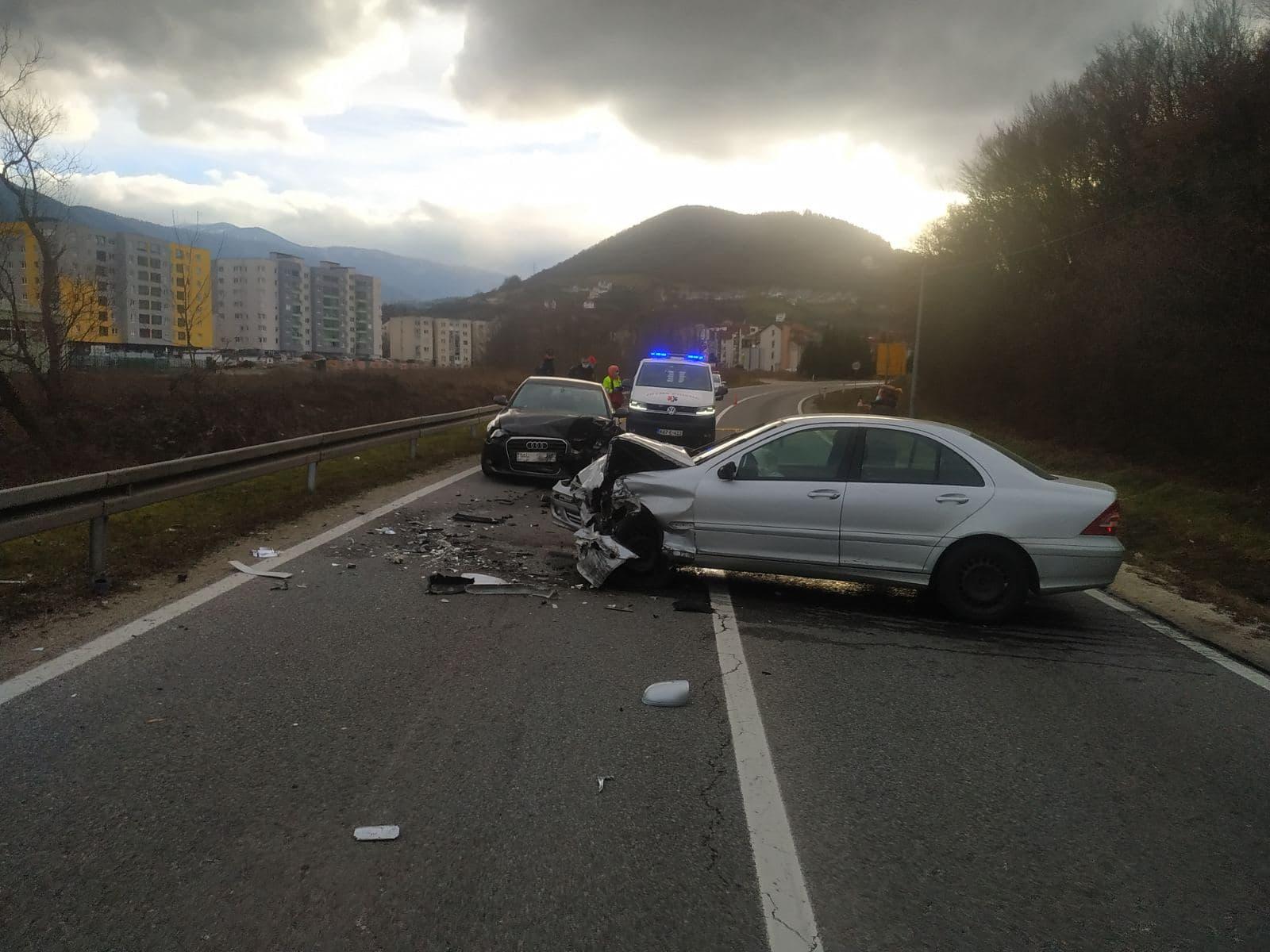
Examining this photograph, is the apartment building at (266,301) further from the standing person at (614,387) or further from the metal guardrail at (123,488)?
the metal guardrail at (123,488)

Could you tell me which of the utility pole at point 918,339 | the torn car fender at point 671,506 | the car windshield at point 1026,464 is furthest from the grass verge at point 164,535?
the utility pole at point 918,339

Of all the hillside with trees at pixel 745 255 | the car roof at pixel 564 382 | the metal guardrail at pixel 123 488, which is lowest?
the metal guardrail at pixel 123 488

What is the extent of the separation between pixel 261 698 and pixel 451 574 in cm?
300

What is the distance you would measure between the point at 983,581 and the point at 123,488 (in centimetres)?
676

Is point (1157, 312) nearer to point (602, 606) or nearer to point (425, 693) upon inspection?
point (602, 606)

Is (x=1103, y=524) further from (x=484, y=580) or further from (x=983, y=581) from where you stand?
(x=484, y=580)

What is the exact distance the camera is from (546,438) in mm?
13617

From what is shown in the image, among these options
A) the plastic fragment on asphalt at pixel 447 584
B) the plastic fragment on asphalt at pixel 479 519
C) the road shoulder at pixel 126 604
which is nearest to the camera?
the road shoulder at pixel 126 604

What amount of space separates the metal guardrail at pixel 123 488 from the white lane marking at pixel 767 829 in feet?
15.5

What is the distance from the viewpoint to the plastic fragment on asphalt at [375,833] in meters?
3.45

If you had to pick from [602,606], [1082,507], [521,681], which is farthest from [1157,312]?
[521,681]

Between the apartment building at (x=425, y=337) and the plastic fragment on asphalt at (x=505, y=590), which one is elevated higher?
the apartment building at (x=425, y=337)

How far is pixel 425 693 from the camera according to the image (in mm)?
5035

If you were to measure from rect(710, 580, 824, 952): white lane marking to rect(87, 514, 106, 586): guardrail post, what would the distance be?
15.4 feet
